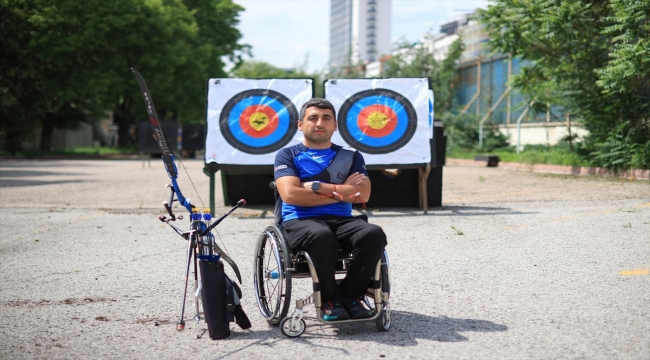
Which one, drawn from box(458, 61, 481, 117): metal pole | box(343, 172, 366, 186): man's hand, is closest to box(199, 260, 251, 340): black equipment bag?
box(343, 172, 366, 186): man's hand

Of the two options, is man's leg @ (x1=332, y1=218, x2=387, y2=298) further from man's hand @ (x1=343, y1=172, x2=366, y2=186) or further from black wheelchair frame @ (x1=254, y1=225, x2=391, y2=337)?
man's hand @ (x1=343, y1=172, x2=366, y2=186)

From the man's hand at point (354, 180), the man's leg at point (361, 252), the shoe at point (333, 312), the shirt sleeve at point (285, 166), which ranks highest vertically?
the shirt sleeve at point (285, 166)

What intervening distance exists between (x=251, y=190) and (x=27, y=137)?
87.3 feet

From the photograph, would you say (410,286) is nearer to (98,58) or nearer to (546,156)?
(546,156)

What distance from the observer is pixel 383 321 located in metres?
4.84

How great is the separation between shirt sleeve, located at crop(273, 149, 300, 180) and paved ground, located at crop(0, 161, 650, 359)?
0.99 m

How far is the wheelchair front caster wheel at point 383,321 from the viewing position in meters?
4.82

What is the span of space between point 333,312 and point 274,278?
48cm

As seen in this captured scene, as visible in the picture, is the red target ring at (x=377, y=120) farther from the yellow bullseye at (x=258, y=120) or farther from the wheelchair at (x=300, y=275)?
the wheelchair at (x=300, y=275)

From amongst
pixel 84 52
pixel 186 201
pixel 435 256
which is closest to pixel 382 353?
pixel 186 201

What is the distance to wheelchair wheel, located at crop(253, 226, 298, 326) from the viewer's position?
4805 mm

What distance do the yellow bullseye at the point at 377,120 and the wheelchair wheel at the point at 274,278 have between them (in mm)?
6523

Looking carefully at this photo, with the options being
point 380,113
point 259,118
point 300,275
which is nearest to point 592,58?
point 380,113

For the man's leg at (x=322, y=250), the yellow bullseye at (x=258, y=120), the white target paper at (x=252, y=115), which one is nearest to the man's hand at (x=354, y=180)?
the man's leg at (x=322, y=250)
